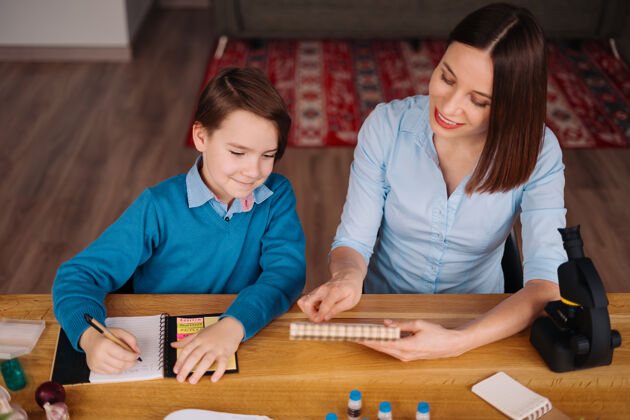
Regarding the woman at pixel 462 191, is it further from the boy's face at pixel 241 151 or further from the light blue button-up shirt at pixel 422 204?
the boy's face at pixel 241 151

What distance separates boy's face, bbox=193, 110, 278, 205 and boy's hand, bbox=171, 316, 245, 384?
32 centimetres

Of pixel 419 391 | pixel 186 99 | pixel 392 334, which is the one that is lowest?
pixel 186 99

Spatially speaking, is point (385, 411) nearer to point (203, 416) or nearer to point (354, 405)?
point (354, 405)

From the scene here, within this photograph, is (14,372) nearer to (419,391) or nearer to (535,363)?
(419,391)

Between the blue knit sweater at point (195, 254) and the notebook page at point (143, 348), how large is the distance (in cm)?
5

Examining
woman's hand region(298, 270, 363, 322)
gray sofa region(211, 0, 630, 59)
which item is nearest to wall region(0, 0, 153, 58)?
gray sofa region(211, 0, 630, 59)

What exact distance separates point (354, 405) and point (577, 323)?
422 mm

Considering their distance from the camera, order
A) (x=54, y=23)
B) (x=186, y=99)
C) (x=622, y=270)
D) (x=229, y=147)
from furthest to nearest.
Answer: (x=54, y=23)
(x=186, y=99)
(x=622, y=270)
(x=229, y=147)

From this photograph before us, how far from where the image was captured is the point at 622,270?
2.67 m

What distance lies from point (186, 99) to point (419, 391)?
10.4 feet

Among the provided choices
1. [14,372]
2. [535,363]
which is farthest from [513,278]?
[14,372]

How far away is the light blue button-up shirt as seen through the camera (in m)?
1.47

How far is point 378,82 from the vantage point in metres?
4.21

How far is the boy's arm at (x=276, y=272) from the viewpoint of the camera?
1235 millimetres
